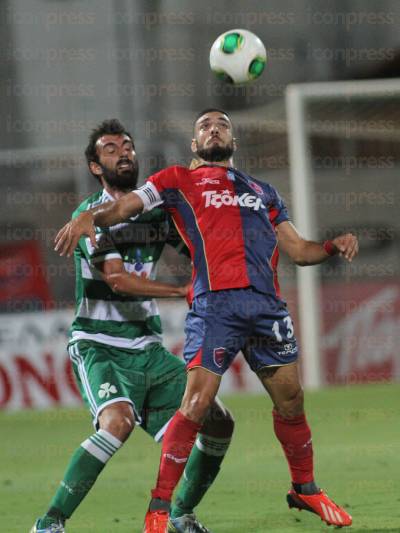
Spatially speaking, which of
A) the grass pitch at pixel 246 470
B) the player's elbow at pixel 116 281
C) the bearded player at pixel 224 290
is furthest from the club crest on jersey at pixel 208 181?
the grass pitch at pixel 246 470

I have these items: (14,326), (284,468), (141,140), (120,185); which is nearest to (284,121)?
(141,140)

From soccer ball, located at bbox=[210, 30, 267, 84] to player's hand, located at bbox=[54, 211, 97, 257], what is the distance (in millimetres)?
1501

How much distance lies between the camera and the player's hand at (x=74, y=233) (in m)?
4.50

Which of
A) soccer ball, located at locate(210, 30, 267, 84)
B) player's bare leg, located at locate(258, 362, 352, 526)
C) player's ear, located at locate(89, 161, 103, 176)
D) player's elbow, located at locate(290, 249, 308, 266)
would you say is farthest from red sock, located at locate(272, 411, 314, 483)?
soccer ball, located at locate(210, 30, 267, 84)

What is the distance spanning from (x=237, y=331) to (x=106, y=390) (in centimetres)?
63

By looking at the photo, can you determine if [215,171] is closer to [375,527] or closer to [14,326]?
[375,527]

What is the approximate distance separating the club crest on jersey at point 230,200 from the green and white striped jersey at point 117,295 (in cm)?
43

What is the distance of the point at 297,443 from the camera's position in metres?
4.83

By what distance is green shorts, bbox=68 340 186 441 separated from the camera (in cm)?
483

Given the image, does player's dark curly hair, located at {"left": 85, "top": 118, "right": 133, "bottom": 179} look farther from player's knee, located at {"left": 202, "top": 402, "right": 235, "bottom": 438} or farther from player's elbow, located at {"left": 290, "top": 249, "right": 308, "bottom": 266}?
player's knee, located at {"left": 202, "top": 402, "right": 235, "bottom": 438}

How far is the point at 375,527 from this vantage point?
4.90 m

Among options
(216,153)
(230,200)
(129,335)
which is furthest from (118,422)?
(216,153)

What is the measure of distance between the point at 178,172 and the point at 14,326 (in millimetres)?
6915

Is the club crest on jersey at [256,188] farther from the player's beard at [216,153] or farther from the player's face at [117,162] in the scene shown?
the player's face at [117,162]
